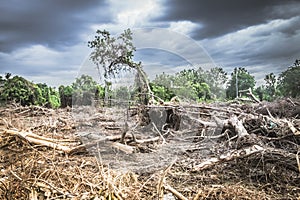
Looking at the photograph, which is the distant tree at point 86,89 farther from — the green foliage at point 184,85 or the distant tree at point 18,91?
the distant tree at point 18,91

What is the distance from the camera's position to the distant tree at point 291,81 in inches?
251

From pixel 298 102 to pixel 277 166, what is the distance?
2.05 metres

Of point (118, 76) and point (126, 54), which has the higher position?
point (126, 54)

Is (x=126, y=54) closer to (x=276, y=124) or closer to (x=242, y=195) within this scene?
(x=276, y=124)

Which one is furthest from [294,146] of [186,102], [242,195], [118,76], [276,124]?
[118,76]

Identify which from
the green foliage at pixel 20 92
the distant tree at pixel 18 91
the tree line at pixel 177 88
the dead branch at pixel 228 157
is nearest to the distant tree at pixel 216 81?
the tree line at pixel 177 88

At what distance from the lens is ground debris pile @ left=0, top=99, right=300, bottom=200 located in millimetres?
2520

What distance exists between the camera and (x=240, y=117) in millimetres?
4199

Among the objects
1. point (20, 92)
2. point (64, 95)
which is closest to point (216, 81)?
point (20, 92)

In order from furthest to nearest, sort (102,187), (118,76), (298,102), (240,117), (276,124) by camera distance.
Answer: (118,76)
(298,102)
(240,117)
(276,124)
(102,187)

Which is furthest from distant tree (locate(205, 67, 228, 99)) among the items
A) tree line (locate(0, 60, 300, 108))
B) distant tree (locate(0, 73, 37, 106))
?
distant tree (locate(0, 73, 37, 106))

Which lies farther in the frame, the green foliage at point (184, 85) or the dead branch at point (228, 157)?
the green foliage at point (184, 85)

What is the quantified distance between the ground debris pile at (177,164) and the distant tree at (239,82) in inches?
56.1

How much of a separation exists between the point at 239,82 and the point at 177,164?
3.83 m
